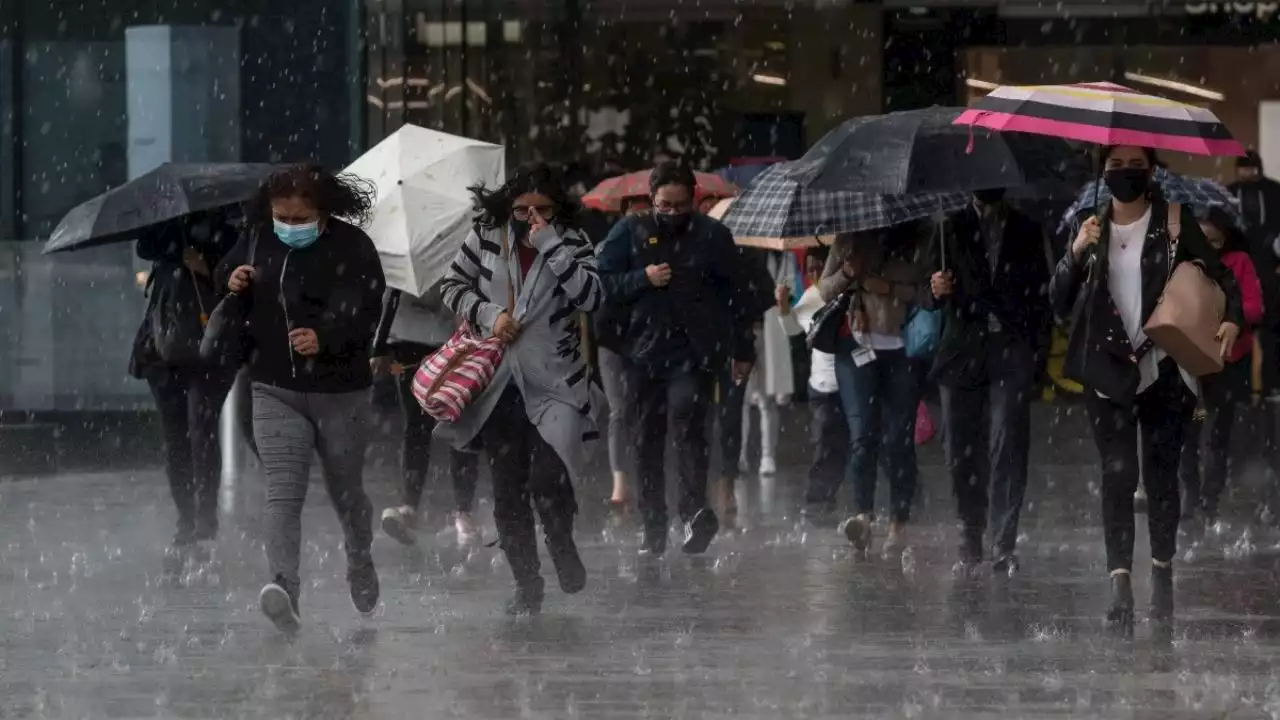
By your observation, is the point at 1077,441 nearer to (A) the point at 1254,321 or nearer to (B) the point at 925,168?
(A) the point at 1254,321

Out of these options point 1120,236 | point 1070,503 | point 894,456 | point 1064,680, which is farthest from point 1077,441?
point 1064,680

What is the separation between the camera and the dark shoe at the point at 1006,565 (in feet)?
36.0

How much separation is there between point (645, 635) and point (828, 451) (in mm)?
5055

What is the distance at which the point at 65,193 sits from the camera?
1992 cm

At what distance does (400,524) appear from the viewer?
1205 centimetres

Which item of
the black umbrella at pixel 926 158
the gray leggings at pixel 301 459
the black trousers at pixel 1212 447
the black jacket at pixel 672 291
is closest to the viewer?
the gray leggings at pixel 301 459

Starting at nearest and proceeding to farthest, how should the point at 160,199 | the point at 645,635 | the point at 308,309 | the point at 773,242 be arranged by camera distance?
1. the point at 645,635
2. the point at 308,309
3. the point at 160,199
4. the point at 773,242

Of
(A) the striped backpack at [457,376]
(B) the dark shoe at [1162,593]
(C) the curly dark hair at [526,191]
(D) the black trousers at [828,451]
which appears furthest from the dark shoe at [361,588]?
(D) the black trousers at [828,451]

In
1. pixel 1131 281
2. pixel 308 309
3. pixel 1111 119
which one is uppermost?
pixel 1111 119

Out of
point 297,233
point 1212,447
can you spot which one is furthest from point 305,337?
point 1212,447

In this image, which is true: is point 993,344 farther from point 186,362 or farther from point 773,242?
point 773,242

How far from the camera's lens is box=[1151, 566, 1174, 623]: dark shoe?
376 inches

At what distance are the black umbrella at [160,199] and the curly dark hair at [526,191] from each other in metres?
1.78

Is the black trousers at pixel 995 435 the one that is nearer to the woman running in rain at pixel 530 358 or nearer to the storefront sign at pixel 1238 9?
the woman running in rain at pixel 530 358
